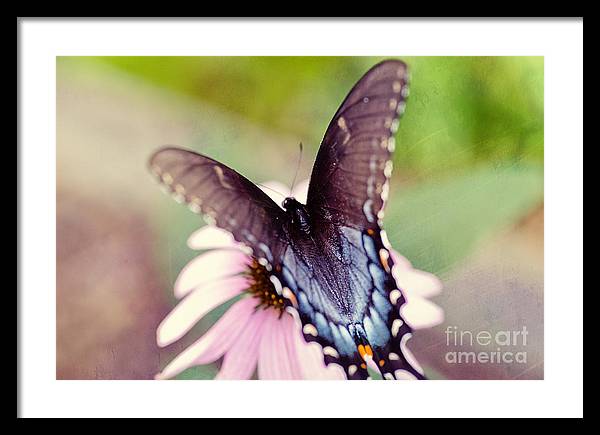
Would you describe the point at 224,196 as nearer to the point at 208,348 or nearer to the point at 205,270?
the point at 205,270

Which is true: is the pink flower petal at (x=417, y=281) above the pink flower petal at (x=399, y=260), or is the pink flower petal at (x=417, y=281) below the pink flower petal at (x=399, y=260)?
below

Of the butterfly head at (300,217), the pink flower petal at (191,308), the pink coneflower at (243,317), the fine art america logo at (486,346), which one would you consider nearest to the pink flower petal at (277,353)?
the pink coneflower at (243,317)

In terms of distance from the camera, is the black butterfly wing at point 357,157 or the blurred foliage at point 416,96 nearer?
the black butterfly wing at point 357,157

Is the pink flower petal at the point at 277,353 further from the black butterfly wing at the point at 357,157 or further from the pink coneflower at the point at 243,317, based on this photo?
the black butterfly wing at the point at 357,157

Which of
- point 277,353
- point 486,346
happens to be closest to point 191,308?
point 277,353

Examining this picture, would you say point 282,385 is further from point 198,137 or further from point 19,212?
point 19,212

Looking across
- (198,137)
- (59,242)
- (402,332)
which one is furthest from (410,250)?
(59,242)
